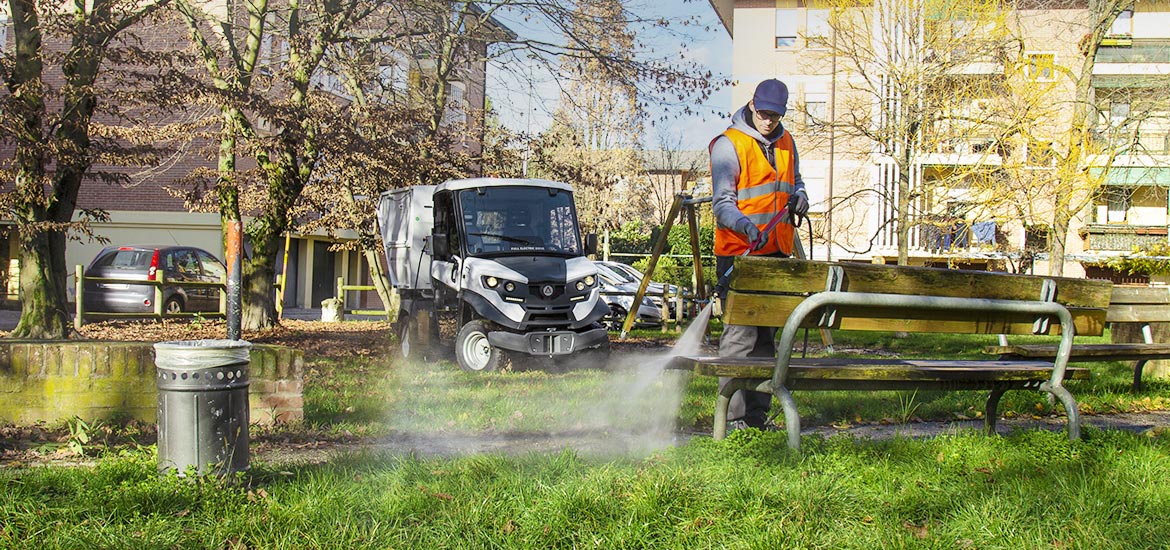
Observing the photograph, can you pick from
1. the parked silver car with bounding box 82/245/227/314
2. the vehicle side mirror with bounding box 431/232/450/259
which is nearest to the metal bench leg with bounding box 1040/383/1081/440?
the vehicle side mirror with bounding box 431/232/450/259

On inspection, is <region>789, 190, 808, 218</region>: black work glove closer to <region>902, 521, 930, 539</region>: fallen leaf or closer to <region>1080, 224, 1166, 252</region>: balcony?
<region>902, 521, 930, 539</region>: fallen leaf

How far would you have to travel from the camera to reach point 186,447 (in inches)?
170

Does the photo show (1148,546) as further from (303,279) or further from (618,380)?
(303,279)

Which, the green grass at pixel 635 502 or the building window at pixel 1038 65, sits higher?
the building window at pixel 1038 65

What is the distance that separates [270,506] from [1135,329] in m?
8.38

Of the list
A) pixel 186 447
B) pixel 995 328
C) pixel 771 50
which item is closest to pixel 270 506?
pixel 186 447

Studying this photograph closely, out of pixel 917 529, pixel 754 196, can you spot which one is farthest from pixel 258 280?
pixel 917 529

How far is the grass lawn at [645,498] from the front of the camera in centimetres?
362

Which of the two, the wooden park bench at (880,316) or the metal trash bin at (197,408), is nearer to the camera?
the metal trash bin at (197,408)

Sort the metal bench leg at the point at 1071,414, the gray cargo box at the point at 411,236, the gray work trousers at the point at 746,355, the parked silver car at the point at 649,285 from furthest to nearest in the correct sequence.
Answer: the parked silver car at the point at 649,285 < the gray cargo box at the point at 411,236 < the gray work trousers at the point at 746,355 < the metal bench leg at the point at 1071,414

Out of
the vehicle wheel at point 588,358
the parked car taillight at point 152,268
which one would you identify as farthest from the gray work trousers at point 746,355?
the parked car taillight at point 152,268

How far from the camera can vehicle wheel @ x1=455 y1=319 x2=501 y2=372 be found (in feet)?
39.6

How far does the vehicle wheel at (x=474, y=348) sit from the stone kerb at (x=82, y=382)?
5.58 m

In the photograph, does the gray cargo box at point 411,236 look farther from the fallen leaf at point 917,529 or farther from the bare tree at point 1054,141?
the bare tree at point 1054,141
